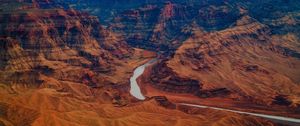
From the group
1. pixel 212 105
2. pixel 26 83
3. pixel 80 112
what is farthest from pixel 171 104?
pixel 26 83

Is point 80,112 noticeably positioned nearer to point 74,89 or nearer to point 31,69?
point 74,89

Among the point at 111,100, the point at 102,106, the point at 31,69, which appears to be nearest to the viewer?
the point at 102,106

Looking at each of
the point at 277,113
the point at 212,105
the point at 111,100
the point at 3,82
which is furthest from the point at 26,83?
the point at 277,113

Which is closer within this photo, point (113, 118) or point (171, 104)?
point (113, 118)

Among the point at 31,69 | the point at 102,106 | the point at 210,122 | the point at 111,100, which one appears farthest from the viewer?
the point at 31,69

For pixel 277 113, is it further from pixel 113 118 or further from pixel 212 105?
pixel 113 118

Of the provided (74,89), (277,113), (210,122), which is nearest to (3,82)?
(74,89)

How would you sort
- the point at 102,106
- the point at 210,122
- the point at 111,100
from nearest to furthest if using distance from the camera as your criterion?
1. the point at 210,122
2. the point at 102,106
3. the point at 111,100

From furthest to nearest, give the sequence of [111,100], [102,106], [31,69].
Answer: [31,69]
[111,100]
[102,106]

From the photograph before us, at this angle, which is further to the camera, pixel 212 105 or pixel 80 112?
pixel 212 105
